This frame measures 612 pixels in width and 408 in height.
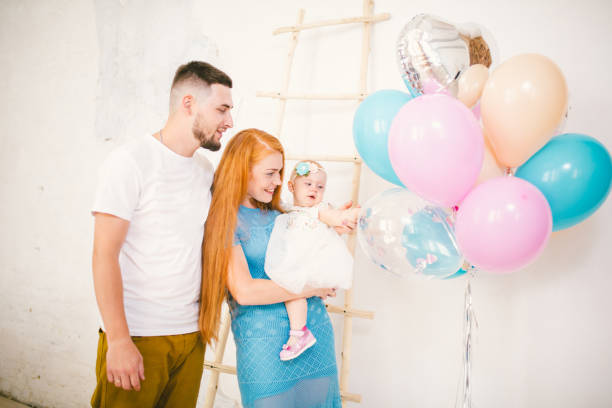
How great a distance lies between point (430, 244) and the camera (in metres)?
1.14

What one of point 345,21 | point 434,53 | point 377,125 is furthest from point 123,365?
point 345,21

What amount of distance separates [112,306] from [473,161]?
1.15 m

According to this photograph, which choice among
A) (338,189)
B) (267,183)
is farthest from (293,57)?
(267,183)

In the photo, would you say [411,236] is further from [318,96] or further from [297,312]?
[318,96]

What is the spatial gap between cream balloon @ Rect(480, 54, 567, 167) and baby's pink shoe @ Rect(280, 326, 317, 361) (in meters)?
0.87

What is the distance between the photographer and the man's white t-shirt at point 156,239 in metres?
1.24

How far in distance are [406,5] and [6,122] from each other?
2904 millimetres

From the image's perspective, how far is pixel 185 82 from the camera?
1.39m

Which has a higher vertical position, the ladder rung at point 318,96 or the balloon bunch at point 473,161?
the ladder rung at point 318,96

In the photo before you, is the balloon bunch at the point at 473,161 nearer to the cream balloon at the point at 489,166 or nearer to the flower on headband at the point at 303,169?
the cream balloon at the point at 489,166

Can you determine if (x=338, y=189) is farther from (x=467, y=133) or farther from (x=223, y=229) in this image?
(x=467, y=133)

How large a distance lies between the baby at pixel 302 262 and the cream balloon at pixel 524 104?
25.7 inches

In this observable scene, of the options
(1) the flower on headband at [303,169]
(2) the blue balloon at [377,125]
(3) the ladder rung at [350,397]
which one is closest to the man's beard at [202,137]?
(1) the flower on headband at [303,169]

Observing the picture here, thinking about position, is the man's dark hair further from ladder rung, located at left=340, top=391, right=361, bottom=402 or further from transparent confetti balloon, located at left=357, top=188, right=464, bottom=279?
ladder rung, located at left=340, top=391, right=361, bottom=402
